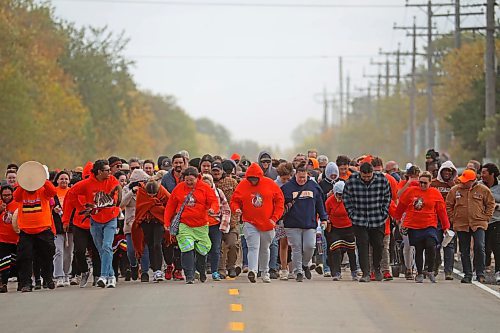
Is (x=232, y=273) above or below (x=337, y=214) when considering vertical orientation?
below

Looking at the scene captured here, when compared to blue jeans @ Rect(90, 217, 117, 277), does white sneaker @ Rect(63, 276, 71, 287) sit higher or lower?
lower

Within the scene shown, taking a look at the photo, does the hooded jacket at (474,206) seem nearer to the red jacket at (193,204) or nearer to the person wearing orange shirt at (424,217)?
the person wearing orange shirt at (424,217)

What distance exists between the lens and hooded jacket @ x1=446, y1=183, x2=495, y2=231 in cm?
2094

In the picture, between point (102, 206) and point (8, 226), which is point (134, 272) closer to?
point (102, 206)

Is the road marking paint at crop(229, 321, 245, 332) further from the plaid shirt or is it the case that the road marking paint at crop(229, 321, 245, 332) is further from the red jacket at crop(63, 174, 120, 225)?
the plaid shirt

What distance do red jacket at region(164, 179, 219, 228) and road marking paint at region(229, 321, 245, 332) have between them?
18.2 ft

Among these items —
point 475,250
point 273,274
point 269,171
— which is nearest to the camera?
point 475,250

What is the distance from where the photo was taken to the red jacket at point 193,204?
20406 millimetres

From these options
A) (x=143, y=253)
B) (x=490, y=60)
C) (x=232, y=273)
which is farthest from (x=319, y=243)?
(x=490, y=60)

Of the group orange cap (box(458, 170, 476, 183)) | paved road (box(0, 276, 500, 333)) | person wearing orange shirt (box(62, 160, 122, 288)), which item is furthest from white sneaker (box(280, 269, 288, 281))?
orange cap (box(458, 170, 476, 183))

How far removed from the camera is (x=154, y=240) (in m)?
21.0

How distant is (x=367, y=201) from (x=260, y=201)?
175cm

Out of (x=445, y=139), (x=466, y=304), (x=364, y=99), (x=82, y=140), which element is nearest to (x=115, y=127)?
(x=82, y=140)

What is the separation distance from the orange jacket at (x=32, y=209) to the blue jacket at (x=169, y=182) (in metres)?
2.37
